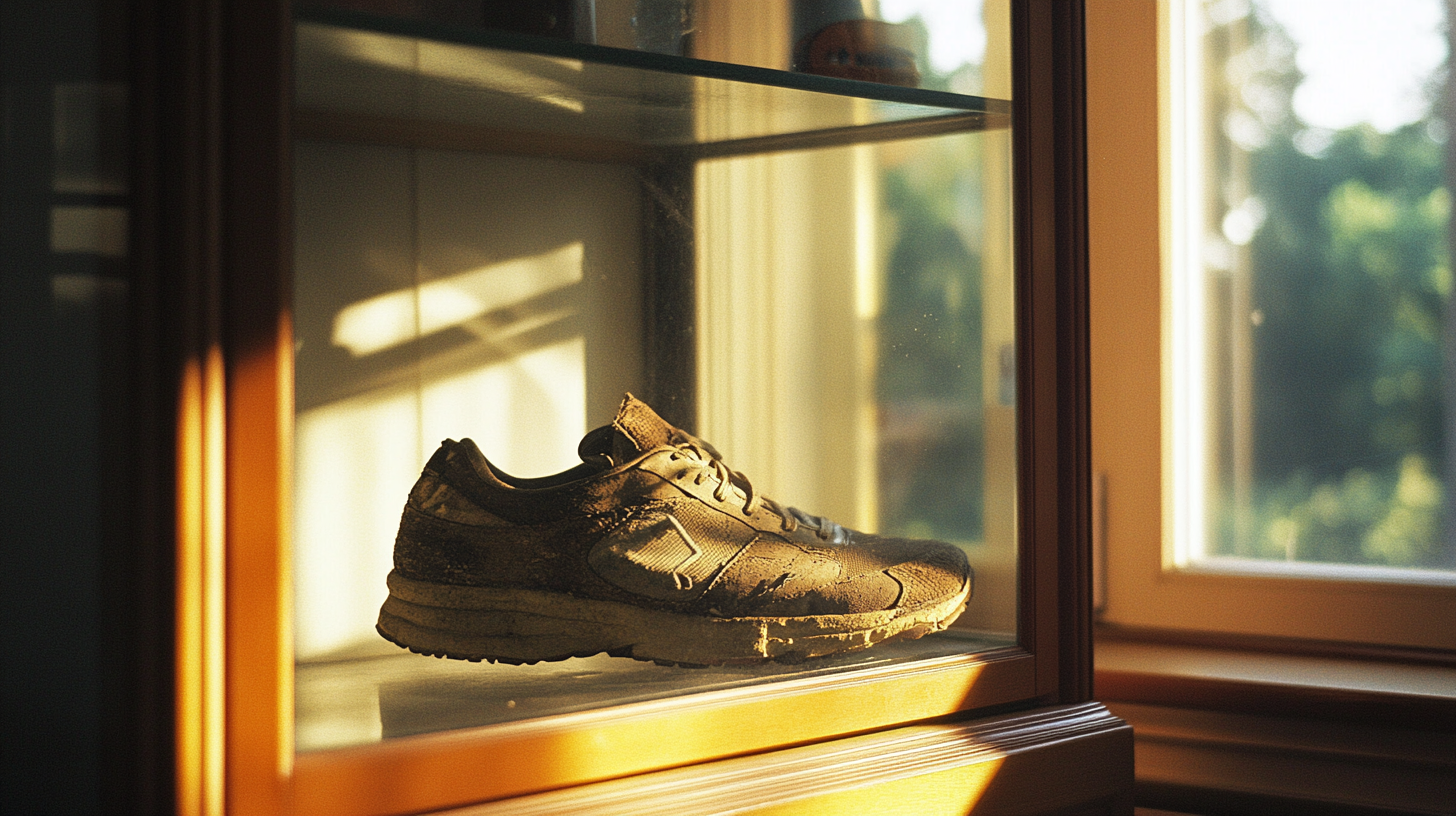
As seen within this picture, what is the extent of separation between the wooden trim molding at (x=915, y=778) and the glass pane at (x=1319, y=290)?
0.45 meters

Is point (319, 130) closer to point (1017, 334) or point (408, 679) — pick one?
point (408, 679)

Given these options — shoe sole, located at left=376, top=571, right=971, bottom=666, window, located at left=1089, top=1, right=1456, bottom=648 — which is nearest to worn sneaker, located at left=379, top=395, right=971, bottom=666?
shoe sole, located at left=376, top=571, right=971, bottom=666

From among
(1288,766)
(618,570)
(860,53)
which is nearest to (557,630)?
(618,570)

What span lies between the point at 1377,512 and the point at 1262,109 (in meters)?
0.38

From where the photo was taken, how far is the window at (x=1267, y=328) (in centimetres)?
100

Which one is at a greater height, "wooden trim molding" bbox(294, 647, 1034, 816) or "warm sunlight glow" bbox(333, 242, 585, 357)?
"warm sunlight glow" bbox(333, 242, 585, 357)

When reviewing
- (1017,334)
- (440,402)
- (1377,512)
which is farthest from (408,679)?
(1377,512)

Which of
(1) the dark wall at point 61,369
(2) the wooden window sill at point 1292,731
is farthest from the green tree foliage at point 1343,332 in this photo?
(1) the dark wall at point 61,369

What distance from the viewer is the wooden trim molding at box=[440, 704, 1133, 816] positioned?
1.75ft

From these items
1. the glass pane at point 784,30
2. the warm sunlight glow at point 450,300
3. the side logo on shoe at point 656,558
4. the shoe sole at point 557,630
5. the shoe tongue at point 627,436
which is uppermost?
the glass pane at point 784,30

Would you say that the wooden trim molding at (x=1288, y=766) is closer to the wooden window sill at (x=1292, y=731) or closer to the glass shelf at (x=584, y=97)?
the wooden window sill at (x=1292, y=731)

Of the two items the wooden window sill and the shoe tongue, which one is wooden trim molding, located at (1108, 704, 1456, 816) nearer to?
the wooden window sill

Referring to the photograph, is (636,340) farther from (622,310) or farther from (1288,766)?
(1288,766)

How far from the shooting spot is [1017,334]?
72cm
